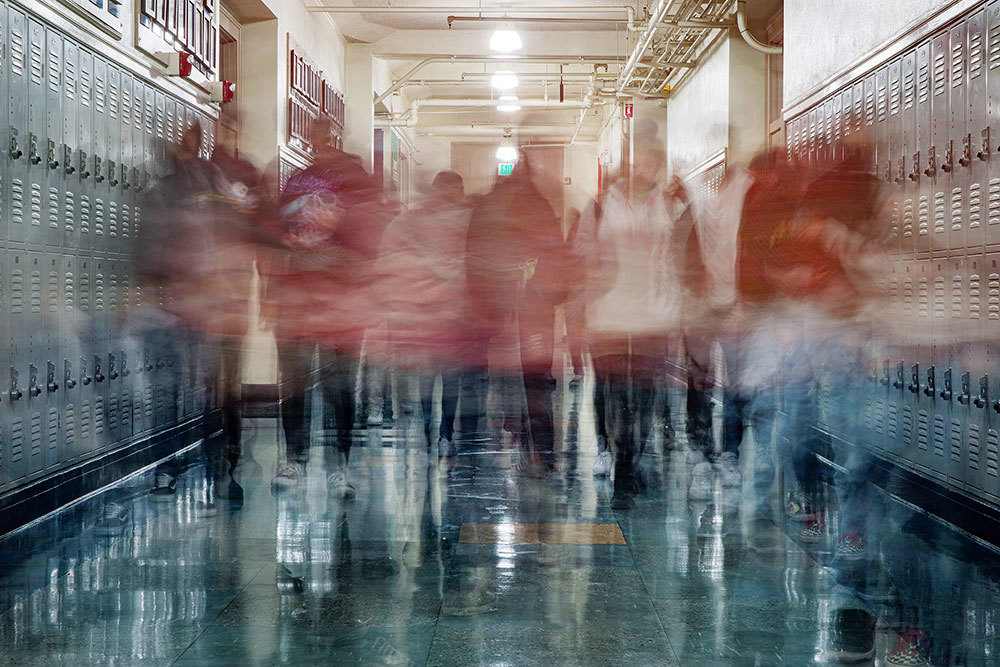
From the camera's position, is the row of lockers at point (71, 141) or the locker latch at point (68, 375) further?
the locker latch at point (68, 375)

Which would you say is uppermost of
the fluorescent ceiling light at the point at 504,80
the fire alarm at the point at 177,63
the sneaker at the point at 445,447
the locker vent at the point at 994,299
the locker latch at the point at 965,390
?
the fluorescent ceiling light at the point at 504,80

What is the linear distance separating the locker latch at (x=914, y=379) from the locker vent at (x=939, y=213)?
0.69 meters

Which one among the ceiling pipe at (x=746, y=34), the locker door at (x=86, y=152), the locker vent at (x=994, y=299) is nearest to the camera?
the locker vent at (x=994, y=299)

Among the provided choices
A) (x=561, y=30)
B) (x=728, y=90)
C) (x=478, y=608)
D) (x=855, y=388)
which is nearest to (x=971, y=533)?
(x=855, y=388)

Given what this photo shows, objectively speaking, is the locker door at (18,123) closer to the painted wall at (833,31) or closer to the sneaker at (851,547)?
the sneaker at (851,547)

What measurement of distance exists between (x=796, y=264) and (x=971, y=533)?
1339 mm

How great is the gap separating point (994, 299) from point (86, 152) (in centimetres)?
441

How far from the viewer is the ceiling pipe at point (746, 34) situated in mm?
9078

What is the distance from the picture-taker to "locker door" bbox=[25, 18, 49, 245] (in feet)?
14.7

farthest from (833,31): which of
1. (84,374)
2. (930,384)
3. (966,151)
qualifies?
(84,374)

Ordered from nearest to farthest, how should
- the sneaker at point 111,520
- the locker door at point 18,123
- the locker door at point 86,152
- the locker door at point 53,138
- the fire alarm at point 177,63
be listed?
the sneaker at point 111,520 < the locker door at point 18,123 < the locker door at point 53,138 < the locker door at point 86,152 < the fire alarm at point 177,63

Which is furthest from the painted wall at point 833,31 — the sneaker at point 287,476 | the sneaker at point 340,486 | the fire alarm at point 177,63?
the fire alarm at point 177,63

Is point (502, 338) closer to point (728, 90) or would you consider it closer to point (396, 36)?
point (728, 90)

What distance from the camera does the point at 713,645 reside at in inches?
107
